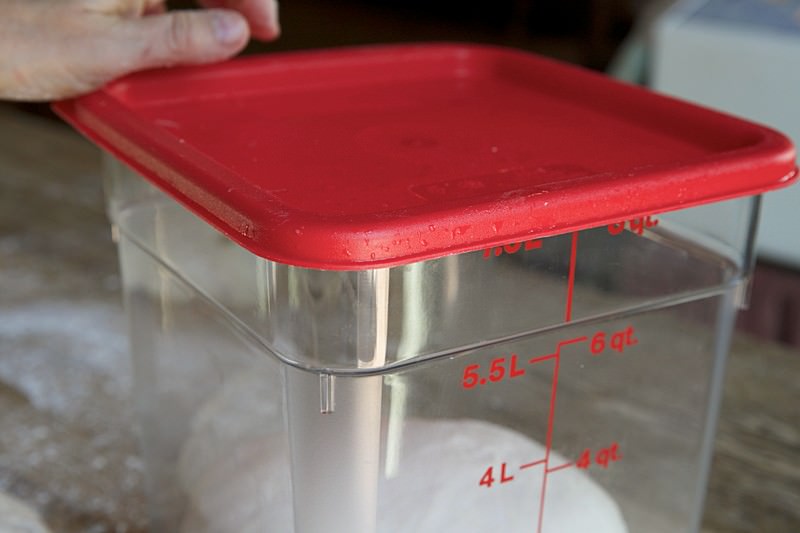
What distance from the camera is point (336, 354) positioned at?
1.25 ft

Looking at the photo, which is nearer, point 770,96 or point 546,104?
point 546,104

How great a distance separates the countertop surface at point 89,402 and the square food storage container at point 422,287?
72 mm

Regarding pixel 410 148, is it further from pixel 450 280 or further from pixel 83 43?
pixel 83 43

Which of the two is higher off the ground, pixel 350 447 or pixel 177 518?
pixel 350 447

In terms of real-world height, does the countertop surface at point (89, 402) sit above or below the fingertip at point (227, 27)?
below

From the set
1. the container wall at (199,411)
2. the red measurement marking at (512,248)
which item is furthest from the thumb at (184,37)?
the red measurement marking at (512,248)

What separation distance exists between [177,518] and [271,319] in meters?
0.20

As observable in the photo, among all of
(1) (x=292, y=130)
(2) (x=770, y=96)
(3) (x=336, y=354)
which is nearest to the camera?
(3) (x=336, y=354)

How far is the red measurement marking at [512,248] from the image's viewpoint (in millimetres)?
393

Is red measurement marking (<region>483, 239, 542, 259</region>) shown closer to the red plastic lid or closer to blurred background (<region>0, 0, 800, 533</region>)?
the red plastic lid

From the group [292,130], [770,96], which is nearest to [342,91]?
[292,130]

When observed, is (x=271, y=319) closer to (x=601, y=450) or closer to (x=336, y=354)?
(x=336, y=354)

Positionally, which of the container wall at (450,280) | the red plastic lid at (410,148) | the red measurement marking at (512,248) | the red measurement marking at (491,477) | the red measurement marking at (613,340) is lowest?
the red measurement marking at (491,477)

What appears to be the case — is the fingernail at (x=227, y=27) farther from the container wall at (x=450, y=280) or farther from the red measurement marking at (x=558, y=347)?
the red measurement marking at (x=558, y=347)
